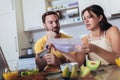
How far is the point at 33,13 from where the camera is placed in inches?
113

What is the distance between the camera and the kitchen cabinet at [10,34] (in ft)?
9.13

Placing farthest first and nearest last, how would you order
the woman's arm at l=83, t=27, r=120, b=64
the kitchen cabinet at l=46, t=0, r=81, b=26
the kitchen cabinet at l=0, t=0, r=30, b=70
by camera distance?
the kitchen cabinet at l=0, t=0, r=30, b=70 < the kitchen cabinet at l=46, t=0, r=81, b=26 < the woman's arm at l=83, t=27, r=120, b=64

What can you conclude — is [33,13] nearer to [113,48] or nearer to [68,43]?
[113,48]

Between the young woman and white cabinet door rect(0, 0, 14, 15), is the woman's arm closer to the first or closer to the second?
the young woman

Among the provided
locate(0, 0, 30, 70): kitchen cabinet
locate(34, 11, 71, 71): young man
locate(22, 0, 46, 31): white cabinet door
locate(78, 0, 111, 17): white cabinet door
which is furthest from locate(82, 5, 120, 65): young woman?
locate(0, 0, 30, 70): kitchen cabinet

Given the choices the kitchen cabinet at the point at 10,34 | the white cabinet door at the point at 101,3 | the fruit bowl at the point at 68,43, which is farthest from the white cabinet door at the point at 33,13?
the fruit bowl at the point at 68,43

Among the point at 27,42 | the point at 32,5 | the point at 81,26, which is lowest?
the point at 27,42

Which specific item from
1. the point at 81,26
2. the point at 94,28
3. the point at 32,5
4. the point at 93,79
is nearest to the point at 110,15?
the point at 81,26

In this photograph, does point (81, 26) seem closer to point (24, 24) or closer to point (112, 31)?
point (24, 24)

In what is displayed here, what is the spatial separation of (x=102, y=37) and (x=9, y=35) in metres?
1.79

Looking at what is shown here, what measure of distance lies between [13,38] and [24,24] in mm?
292

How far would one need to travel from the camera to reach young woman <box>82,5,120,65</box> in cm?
129

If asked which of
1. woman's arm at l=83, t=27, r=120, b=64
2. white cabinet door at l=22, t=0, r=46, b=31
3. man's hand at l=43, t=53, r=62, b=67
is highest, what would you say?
white cabinet door at l=22, t=0, r=46, b=31

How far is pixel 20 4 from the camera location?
2945 mm
